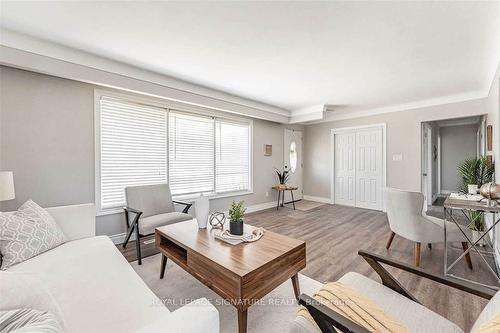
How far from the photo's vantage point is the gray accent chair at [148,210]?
2.65m

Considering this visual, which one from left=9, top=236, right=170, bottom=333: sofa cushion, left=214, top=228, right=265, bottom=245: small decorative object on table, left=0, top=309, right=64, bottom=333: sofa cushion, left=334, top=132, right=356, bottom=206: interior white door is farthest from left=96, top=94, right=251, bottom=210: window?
left=0, top=309, right=64, bottom=333: sofa cushion

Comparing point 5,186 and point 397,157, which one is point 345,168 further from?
point 5,186

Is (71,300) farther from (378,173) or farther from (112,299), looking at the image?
(378,173)

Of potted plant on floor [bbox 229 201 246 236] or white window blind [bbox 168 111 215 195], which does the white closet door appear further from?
potted plant on floor [bbox 229 201 246 236]

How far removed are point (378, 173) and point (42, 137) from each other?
6.12 meters

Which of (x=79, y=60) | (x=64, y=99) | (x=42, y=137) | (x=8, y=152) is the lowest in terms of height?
(x=8, y=152)

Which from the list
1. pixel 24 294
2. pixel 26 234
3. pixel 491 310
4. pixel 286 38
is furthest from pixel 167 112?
pixel 491 310

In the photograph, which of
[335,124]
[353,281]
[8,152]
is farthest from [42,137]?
[335,124]

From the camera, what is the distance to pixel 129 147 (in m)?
3.31

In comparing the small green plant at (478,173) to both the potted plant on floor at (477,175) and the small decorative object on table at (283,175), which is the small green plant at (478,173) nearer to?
the potted plant on floor at (477,175)

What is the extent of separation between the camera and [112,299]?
1.20 meters

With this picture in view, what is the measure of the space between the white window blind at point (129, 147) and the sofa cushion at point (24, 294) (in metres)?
2.58

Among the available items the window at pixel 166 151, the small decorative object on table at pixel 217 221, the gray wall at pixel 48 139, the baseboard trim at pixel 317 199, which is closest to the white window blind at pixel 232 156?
the window at pixel 166 151

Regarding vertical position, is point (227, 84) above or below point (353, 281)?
above
